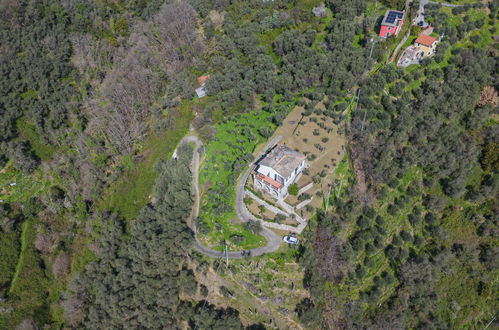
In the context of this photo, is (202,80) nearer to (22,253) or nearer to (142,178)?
(142,178)

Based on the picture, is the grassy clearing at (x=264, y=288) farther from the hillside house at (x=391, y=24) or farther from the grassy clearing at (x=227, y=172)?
the hillside house at (x=391, y=24)

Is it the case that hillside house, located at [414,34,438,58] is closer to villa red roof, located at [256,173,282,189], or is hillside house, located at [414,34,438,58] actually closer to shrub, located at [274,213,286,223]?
villa red roof, located at [256,173,282,189]

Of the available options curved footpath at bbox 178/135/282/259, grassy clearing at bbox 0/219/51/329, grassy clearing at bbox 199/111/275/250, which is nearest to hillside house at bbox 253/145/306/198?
curved footpath at bbox 178/135/282/259

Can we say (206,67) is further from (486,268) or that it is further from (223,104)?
(486,268)

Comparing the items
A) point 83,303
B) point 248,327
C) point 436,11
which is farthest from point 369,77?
point 83,303

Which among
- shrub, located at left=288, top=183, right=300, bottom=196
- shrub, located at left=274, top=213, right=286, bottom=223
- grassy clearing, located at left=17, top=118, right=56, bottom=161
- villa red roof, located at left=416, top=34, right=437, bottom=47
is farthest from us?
A: grassy clearing, located at left=17, top=118, right=56, bottom=161

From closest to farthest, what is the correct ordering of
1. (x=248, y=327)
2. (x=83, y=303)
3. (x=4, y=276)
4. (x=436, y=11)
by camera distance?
1. (x=248, y=327)
2. (x=83, y=303)
3. (x=4, y=276)
4. (x=436, y=11)

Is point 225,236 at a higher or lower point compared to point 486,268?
higher
